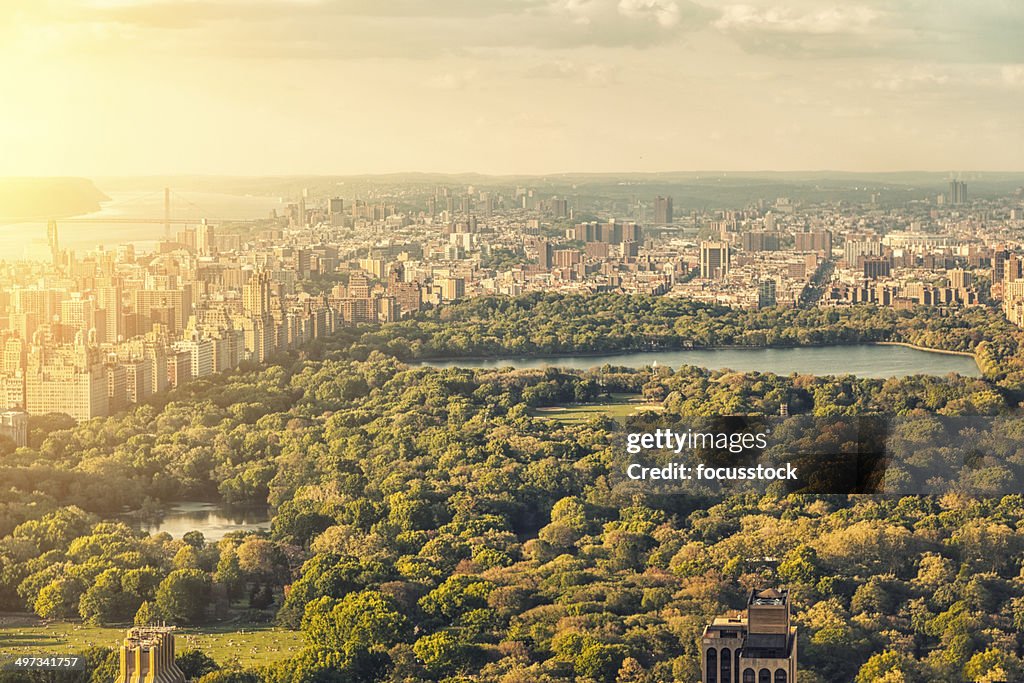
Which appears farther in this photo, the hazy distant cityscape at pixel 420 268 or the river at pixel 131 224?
the river at pixel 131 224

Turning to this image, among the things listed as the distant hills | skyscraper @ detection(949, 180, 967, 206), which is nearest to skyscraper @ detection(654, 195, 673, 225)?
skyscraper @ detection(949, 180, 967, 206)

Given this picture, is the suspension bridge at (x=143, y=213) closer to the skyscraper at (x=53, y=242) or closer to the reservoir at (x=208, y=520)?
the skyscraper at (x=53, y=242)

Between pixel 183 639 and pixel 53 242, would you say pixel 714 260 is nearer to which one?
pixel 53 242

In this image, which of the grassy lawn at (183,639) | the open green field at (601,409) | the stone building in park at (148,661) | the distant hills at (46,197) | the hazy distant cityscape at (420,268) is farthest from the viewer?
the hazy distant cityscape at (420,268)

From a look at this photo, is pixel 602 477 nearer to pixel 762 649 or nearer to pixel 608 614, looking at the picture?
pixel 608 614

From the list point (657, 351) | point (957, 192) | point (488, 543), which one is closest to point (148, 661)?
point (488, 543)

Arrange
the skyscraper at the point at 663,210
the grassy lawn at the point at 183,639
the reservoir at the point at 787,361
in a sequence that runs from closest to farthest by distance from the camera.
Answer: the grassy lawn at the point at 183,639 < the reservoir at the point at 787,361 < the skyscraper at the point at 663,210

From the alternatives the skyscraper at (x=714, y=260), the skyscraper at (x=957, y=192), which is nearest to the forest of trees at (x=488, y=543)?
the skyscraper at (x=957, y=192)
